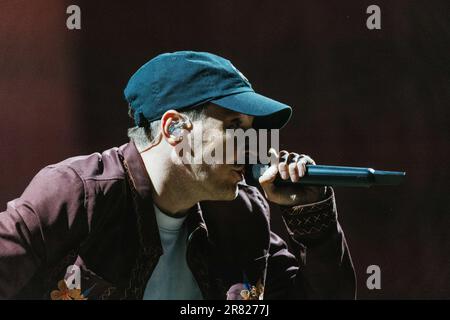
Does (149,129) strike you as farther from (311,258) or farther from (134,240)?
(311,258)

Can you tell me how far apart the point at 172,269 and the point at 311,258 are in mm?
446

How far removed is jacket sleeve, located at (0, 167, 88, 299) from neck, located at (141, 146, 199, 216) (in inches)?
9.6

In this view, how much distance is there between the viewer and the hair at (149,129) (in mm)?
2238

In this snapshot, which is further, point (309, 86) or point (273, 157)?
point (309, 86)

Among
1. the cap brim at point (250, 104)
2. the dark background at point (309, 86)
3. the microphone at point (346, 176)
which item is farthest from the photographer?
the dark background at point (309, 86)

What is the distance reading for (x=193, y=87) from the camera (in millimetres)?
2209

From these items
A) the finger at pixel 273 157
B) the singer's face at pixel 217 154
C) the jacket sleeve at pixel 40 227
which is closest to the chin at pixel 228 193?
the singer's face at pixel 217 154

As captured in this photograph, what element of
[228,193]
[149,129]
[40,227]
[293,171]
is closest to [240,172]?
[228,193]

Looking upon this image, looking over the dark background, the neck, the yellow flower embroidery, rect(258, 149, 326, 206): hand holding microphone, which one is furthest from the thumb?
the yellow flower embroidery

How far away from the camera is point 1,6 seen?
99.3 inches

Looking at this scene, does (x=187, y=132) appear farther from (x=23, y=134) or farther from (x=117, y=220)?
(x=23, y=134)

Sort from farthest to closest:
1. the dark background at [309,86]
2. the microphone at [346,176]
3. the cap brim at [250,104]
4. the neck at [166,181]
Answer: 1. the dark background at [309,86]
2. the neck at [166,181]
3. the cap brim at [250,104]
4. the microphone at [346,176]

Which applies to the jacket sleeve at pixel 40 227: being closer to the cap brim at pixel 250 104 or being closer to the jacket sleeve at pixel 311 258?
the cap brim at pixel 250 104
